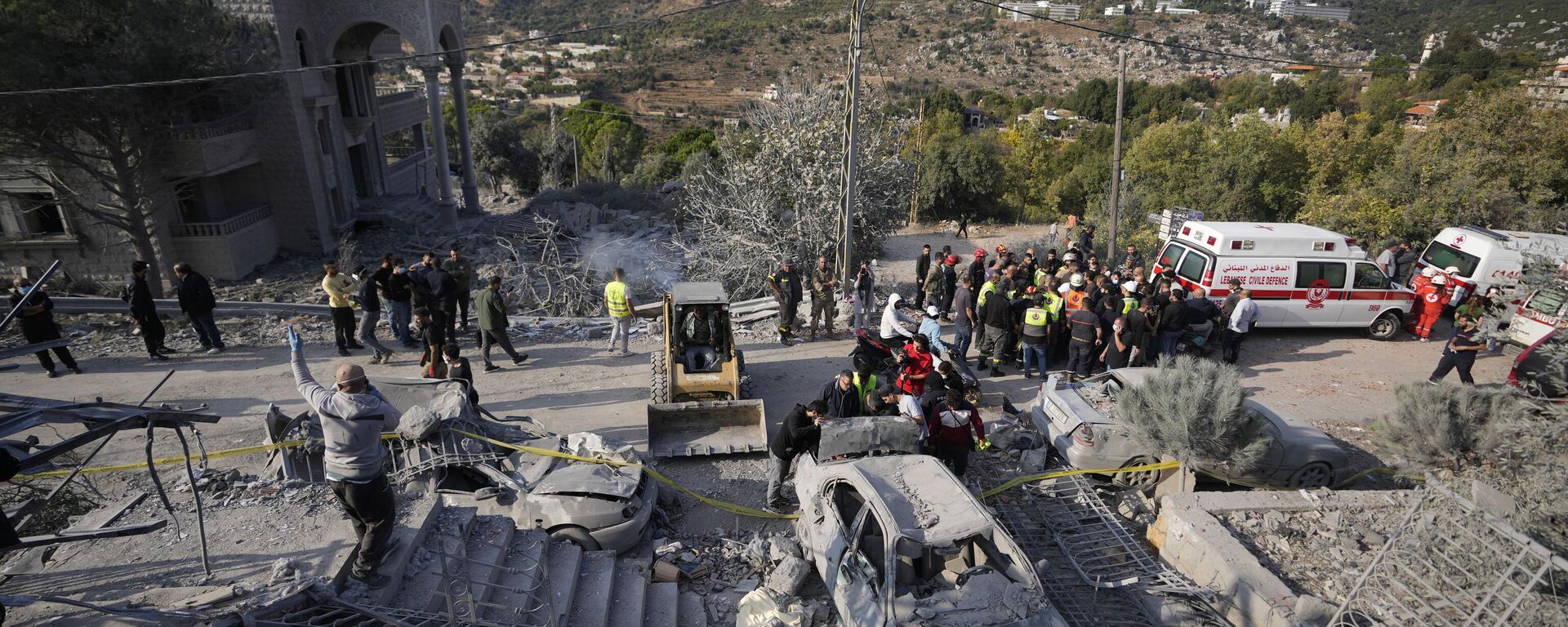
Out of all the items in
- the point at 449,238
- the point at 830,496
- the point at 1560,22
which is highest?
the point at 1560,22

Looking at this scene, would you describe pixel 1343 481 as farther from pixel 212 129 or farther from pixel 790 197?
pixel 212 129

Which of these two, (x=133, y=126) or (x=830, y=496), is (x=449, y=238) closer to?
(x=133, y=126)

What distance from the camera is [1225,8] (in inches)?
3610

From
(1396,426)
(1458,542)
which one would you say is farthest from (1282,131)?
(1458,542)

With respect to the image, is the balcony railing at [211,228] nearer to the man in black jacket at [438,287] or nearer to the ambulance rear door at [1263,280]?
the man in black jacket at [438,287]

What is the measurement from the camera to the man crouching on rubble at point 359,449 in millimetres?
4660

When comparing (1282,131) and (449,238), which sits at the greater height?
(1282,131)

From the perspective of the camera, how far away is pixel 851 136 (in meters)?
12.3

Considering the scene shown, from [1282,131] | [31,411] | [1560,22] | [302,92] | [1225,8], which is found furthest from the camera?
[1225,8]

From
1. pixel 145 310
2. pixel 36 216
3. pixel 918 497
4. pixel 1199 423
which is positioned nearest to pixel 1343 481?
pixel 1199 423

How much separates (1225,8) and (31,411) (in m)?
112

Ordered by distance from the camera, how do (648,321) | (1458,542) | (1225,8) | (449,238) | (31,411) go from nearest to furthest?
(31,411) → (1458,542) → (648,321) → (449,238) → (1225,8)

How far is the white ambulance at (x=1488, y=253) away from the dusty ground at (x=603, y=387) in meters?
1.82

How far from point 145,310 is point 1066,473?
12.6 meters
